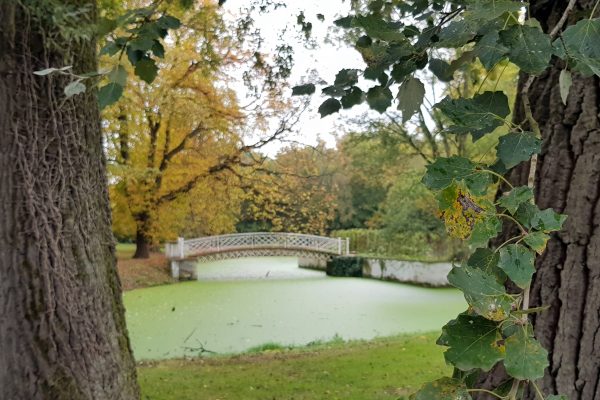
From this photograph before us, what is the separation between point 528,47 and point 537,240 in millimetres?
151

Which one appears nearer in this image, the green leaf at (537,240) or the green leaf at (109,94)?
the green leaf at (537,240)

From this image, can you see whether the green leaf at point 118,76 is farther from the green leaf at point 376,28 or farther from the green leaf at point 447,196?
the green leaf at point 447,196

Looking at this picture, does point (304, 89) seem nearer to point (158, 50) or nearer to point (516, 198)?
point (158, 50)

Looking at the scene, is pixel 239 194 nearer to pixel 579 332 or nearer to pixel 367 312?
pixel 367 312

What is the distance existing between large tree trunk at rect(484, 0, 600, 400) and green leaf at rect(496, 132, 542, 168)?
0.46m

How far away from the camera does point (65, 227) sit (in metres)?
2.02

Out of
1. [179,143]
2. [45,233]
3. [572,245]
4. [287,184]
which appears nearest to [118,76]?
[572,245]

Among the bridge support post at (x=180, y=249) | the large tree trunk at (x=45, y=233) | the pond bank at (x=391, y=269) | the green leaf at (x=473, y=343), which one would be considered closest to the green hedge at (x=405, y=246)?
the pond bank at (x=391, y=269)

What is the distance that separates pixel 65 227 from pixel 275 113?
7.43 m

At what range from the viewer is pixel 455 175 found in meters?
0.38

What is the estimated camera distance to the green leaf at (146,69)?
922 millimetres

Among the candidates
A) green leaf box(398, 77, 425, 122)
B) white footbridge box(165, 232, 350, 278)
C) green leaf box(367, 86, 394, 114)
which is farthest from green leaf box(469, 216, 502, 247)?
white footbridge box(165, 232, 350, 278)

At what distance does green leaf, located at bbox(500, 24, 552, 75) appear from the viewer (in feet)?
1.29

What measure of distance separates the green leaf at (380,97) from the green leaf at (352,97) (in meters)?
0.03
